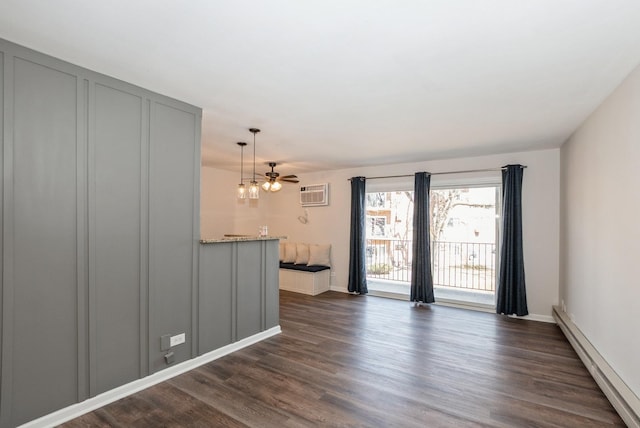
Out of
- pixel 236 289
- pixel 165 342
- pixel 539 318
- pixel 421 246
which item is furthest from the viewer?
pixel 421 246

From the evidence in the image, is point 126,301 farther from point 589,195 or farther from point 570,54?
point 589,195

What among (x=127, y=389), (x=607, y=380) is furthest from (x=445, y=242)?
(x=127, y=389)

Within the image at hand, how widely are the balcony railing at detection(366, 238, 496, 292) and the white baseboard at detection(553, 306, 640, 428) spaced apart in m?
2.32

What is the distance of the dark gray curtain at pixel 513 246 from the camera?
456 centimetres

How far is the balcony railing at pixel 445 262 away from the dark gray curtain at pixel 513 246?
93 cm

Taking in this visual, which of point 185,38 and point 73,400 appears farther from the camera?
point 73,400

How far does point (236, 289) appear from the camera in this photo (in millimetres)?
3398

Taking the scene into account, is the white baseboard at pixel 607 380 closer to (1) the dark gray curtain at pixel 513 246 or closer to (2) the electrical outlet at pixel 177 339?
(1) the dark gray curtain at pixel 513 246

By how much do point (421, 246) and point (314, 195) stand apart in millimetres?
2538

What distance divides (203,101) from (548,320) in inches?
213

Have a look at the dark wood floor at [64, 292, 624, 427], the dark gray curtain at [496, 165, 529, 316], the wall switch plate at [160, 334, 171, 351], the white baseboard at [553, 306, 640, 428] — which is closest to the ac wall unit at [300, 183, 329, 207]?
the dark wood floor at [64, 292, 624, 427]

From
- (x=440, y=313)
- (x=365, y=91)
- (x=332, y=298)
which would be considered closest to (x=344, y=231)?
(x=332, y=298)

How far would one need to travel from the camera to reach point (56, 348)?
214 cm

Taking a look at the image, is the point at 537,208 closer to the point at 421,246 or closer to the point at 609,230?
the point at 421,246
